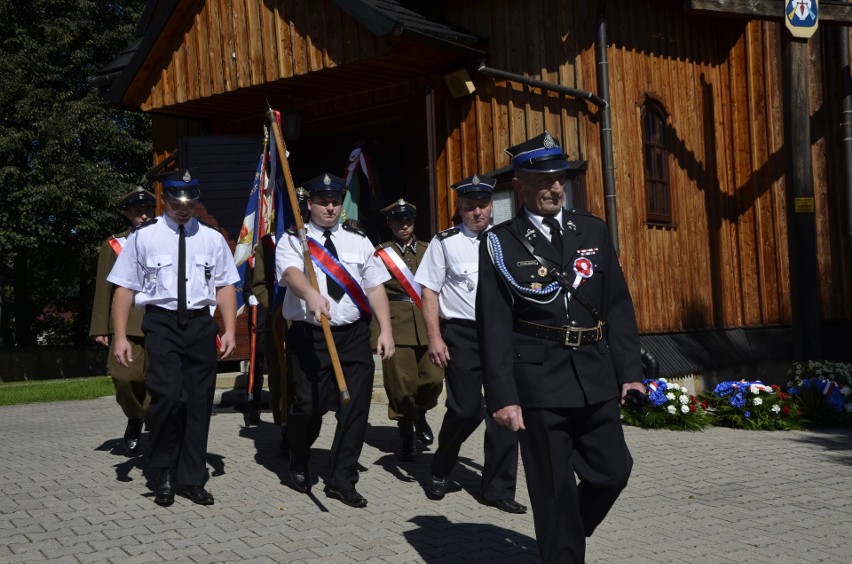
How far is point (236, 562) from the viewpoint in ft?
17.3

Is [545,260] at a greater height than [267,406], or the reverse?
[545,260]

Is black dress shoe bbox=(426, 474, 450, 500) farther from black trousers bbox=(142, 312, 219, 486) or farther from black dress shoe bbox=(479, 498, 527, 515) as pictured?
black trousers bbox=(142, 312, 219, 486)

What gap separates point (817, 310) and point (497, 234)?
786 centimetres

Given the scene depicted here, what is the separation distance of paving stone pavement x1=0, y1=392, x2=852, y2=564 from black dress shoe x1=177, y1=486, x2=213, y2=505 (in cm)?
7

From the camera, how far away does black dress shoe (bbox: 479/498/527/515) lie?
6453mm

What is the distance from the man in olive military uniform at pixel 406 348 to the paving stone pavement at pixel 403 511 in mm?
422

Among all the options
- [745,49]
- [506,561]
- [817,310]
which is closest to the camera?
[506,561]

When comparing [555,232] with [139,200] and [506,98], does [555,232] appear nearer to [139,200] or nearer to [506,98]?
[139,200]

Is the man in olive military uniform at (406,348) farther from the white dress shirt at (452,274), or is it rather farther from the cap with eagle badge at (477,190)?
the cap with eagle badge at (477,190)

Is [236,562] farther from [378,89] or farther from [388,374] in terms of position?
[378,89]

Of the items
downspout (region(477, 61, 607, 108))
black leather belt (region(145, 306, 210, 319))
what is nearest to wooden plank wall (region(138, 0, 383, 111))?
downspout (region(477, 61, 607, 108))

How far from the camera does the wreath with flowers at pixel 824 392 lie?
33.6 ft

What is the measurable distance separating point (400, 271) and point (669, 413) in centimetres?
334

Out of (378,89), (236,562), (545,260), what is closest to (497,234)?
(545,260)
